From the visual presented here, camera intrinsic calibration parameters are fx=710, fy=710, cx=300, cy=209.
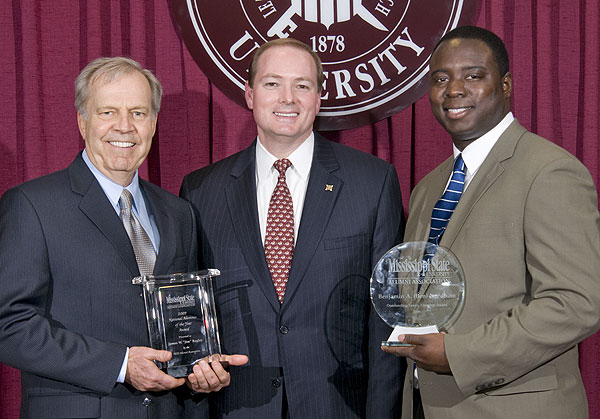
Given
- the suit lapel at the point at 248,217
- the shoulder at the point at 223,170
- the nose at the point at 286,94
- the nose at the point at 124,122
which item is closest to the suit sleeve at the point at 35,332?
the nose at the point at 124,122

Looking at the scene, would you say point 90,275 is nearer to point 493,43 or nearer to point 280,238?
point 280,238

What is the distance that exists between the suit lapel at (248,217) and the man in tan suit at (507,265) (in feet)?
1.63

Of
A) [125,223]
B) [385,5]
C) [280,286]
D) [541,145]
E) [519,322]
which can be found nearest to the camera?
[519,322]

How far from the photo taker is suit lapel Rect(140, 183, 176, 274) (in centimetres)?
196

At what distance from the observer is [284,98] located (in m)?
2.23

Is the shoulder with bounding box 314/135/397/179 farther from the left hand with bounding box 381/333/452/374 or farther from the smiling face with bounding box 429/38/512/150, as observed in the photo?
the left hand with bounding box 381/333/452/374

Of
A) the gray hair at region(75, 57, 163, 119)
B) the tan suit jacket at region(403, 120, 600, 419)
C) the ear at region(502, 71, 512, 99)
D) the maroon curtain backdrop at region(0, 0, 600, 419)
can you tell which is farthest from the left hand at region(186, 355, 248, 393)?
the maroon curtain backdrop at region(0, 0, 600, 419)

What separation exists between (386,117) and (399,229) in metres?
0.71

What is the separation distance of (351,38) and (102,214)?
4.36ft

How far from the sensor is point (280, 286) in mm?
2121

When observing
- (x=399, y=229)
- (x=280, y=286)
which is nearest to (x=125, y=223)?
(x=280, y=286)

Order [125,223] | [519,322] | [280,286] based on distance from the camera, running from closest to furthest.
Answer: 1. [519,322]
2. [125,223]
3. [280,286]

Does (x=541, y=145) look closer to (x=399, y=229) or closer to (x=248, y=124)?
(x=399, y=229)

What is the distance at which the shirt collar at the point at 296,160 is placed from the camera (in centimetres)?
226
